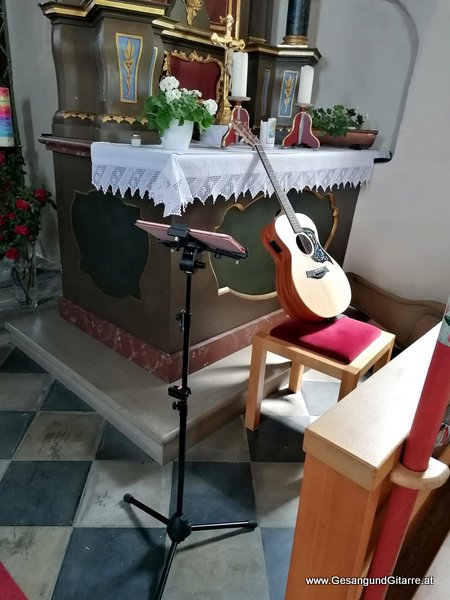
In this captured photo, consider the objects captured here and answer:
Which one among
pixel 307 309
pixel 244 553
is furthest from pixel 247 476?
pixel 307 309

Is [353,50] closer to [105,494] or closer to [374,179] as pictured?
[374,179]

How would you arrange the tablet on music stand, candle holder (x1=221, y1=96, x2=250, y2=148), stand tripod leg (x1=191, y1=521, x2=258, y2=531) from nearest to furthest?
the tablet on music stand < stand tripod leg (x1=191, y1=521, x2=258, y2=531) < candle holder (x1=221, y1=96, x2=250, y2=148)

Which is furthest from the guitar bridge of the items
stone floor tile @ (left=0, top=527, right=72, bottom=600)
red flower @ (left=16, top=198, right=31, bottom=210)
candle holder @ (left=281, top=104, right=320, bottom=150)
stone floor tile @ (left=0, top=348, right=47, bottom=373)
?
red flower @ (left=16, top=198, right=31, bottom=210)

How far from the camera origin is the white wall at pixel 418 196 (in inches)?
105

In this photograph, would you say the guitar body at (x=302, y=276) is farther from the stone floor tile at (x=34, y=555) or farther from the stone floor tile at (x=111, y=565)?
the stone floor tile at (x=34, y=555)

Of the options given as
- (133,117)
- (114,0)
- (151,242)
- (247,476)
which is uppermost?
(114,0)

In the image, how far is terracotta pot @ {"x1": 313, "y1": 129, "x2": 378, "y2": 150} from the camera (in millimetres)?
2939

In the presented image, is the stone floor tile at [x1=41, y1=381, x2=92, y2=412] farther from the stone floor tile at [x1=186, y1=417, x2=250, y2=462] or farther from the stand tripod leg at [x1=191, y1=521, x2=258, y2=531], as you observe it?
the stand tripod leg at [x1=191, y1=521, x2=258, y2=531]

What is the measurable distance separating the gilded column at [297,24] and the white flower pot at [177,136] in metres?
1.52

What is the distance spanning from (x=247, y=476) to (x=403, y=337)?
1550mm

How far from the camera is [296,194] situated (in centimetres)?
264

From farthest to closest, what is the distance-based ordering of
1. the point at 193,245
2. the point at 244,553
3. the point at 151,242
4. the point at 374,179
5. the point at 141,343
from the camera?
the point at 374,179, the point at 141,343, the point at 151,242, the point at 244,553, the point at 193,245

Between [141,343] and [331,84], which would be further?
[331,84]
